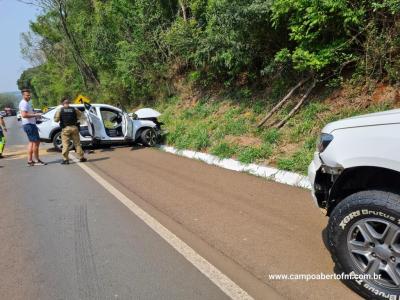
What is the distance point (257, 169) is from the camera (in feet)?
27.7

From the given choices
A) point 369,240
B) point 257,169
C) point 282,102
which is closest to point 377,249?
point 369,240

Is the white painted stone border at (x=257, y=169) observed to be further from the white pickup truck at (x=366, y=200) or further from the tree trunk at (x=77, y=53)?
the tree trunk at (x=77, y=53)

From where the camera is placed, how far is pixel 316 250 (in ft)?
14.5

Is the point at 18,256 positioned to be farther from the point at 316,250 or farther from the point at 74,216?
the point at 316,250

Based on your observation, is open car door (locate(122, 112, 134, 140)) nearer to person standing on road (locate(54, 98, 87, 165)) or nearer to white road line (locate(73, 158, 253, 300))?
person standing on road (locate(54, 98, 87, 165))

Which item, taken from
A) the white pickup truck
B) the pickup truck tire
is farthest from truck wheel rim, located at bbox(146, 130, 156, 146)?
the pickup truck tire

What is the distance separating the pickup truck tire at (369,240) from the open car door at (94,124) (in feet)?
34.2

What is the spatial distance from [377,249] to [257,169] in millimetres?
5164

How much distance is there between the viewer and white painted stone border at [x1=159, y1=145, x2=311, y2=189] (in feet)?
23.7

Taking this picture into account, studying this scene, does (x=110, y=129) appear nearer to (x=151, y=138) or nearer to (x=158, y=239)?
(x=151, y=138)

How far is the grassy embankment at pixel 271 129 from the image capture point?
855 centimetres

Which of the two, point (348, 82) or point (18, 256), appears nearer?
point (18, 256)

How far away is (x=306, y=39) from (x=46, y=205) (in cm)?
668

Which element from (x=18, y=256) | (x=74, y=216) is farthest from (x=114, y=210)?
(x=18, y=256)
